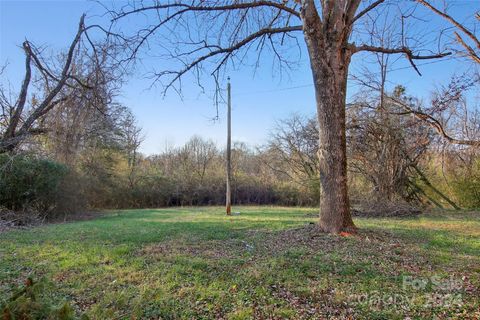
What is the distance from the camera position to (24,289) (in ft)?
6.37

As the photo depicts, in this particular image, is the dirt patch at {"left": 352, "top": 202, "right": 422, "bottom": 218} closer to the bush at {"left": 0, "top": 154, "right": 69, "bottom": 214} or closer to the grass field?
the grass field

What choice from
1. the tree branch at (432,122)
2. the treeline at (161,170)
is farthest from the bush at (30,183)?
the tree branch at (432,122)

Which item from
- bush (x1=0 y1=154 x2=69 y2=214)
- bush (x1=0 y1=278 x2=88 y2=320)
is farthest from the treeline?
bush (x1=0 y1=278 x2=88 y2=320)

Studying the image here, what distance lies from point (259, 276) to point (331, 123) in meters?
3.48

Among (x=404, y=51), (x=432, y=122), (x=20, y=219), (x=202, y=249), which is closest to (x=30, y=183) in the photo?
(x=20, y=219)

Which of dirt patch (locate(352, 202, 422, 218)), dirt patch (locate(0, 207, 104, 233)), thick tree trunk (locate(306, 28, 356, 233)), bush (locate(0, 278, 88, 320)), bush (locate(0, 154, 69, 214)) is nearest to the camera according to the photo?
bush (locate(0, 278, 88, 320))

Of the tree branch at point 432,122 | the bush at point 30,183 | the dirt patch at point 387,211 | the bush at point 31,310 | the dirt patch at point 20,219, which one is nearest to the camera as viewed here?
the bush at point 31,310

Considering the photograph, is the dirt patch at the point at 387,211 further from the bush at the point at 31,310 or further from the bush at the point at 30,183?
the bush at the point at 30,183

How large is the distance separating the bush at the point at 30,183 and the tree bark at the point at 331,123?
34.6 feet

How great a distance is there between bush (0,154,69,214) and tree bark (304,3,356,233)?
34.6 feet

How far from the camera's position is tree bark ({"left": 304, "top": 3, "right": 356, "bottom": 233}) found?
597 cm

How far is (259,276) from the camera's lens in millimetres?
3783

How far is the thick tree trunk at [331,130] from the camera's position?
19.6 feet

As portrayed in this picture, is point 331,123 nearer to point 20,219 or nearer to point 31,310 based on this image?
point 31,310
